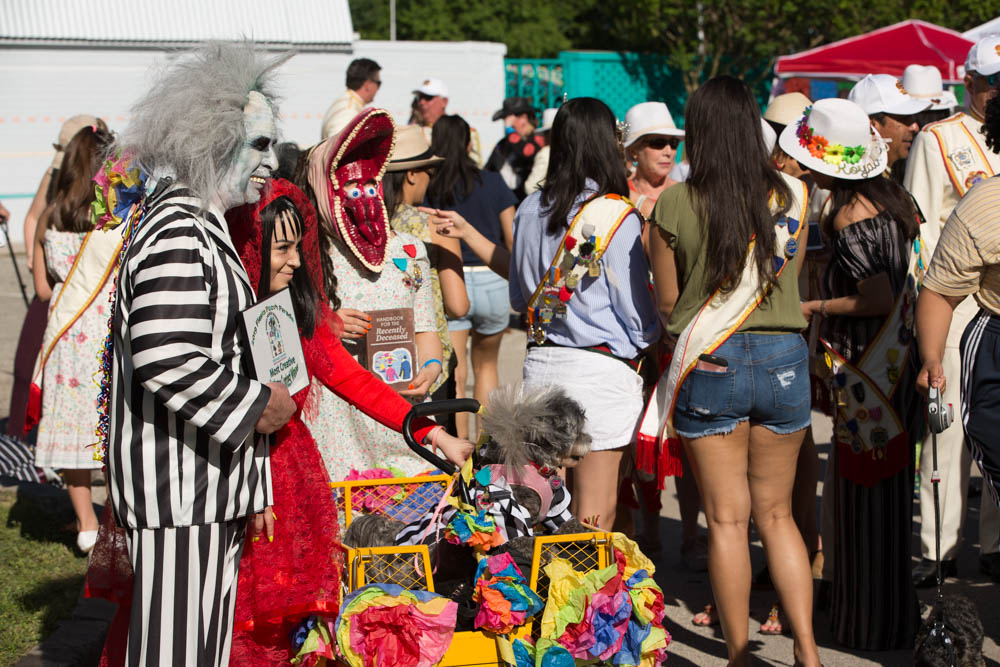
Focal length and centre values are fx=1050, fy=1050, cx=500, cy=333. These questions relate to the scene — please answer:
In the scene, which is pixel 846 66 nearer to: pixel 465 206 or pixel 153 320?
pixel 465 206

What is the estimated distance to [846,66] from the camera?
1154 centimetres

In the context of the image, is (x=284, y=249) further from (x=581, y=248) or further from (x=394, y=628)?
(x=581, y=248)

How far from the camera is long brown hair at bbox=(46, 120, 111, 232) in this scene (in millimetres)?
5109

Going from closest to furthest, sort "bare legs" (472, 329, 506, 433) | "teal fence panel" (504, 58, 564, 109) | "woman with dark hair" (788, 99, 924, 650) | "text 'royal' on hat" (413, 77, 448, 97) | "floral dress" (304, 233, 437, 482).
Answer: "floral dress" (304, 233, 437, 482), "woman with dark hair" (788, 99, 924, 650), "bare legs" (472, 329, 506, 433), "text 'royal' on hat" (413, 77, 448, 97), "teal fence panel" (504, 58, 564, 109)

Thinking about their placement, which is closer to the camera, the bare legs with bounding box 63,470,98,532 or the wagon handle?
the wagon handle

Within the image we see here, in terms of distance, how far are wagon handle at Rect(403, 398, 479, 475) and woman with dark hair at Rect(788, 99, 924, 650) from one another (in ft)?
5.62

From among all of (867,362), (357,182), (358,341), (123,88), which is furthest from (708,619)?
(123,88)

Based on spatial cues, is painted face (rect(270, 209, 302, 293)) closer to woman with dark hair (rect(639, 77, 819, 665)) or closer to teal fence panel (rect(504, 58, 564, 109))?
woman with dark hair (rect(639, 77, 819, 665))

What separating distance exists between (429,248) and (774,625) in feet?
7.29

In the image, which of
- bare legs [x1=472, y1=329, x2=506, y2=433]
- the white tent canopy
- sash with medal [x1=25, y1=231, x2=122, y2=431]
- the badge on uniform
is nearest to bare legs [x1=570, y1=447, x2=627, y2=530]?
the badge on uniform

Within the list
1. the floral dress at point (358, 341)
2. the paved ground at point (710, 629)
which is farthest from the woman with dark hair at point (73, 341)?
the floral dress at point (358, 341)

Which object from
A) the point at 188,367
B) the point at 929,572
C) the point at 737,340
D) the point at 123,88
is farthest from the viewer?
the point at 123,88

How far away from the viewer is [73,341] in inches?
203

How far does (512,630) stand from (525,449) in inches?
21.2
